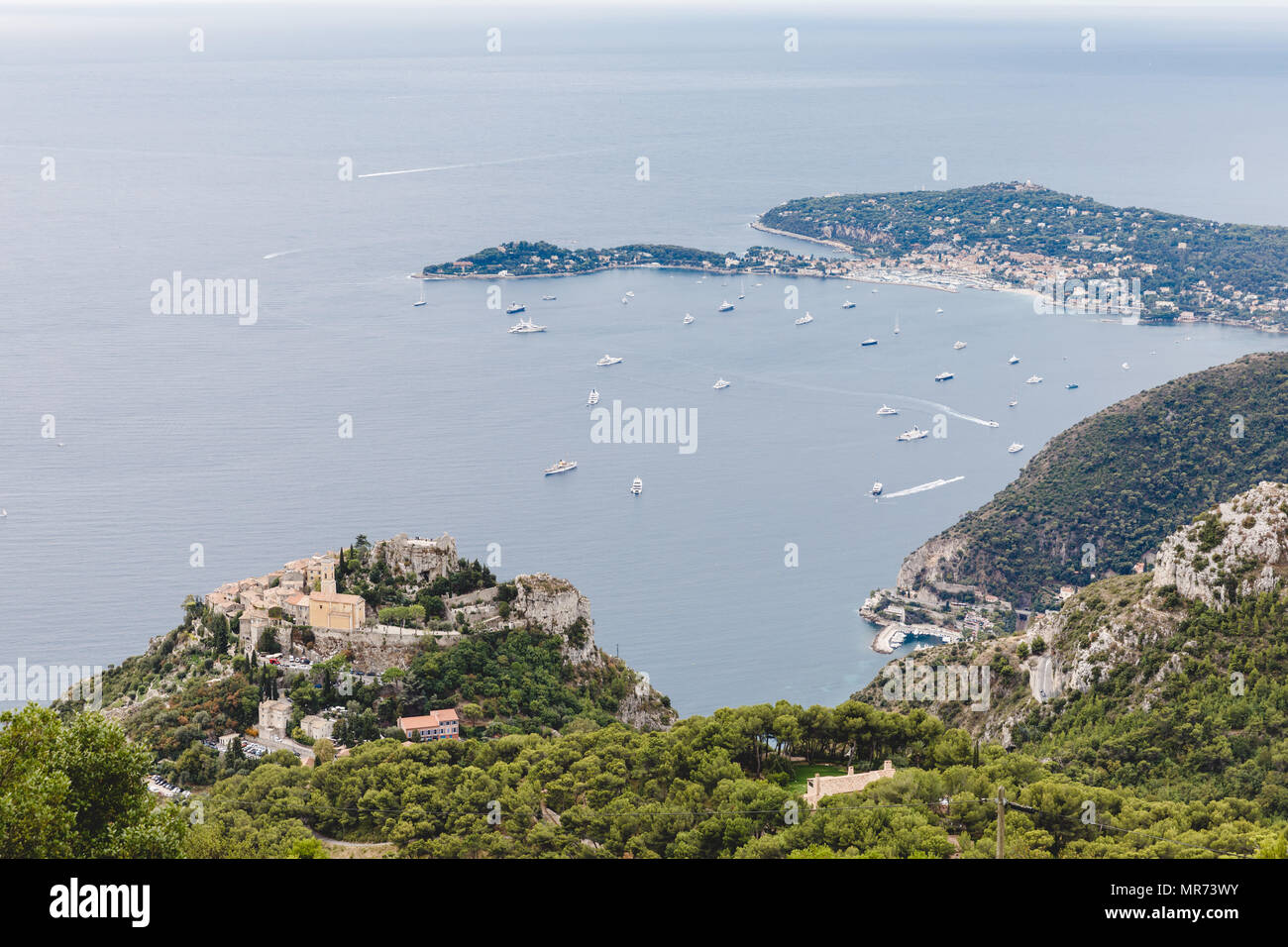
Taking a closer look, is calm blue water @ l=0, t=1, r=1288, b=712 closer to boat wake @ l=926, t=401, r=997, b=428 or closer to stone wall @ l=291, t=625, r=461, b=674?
boat wake @ l=926, t=401, r=997, b=428

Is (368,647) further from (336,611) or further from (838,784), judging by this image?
(838,784)

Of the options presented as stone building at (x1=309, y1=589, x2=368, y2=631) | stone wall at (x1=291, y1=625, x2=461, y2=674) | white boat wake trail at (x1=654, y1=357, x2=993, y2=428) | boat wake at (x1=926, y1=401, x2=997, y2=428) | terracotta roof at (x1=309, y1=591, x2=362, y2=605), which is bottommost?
stone wall at (x1=291, y1=625, x2=461, y2=674)

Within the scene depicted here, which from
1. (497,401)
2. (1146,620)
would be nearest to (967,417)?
(497,401)

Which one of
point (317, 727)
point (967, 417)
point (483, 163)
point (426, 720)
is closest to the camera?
point (317, 727)

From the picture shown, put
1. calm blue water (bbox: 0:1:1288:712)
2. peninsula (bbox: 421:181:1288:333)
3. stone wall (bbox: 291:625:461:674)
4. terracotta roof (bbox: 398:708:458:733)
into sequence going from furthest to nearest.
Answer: peninsula (bbox: 421:181:1288:333)
calm blue water (bbox: 0:1:1288:712)
stone wall (bbox: 291:625:461:674)
terracotta roof (bbox: 398:708:458:733)

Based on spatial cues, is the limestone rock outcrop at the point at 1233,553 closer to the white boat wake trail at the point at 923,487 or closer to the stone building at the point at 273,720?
the stone building at the point at 273,720

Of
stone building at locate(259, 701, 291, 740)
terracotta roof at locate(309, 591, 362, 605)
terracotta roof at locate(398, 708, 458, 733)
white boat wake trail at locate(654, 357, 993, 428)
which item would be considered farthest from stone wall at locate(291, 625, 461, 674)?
white boat wake trail at locate(654, 357, 993, 428)

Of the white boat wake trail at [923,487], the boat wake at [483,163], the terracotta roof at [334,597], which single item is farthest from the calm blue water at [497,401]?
the terracotta roof at [334,597]

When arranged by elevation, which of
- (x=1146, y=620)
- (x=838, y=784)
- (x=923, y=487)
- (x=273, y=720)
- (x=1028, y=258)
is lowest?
(x=923, y=487)

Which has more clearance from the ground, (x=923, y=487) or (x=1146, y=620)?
(x=1146, y=620)

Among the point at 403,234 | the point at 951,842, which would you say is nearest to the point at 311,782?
the point at 951,842

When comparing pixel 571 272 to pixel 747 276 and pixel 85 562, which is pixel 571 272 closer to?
pixel 747 276
